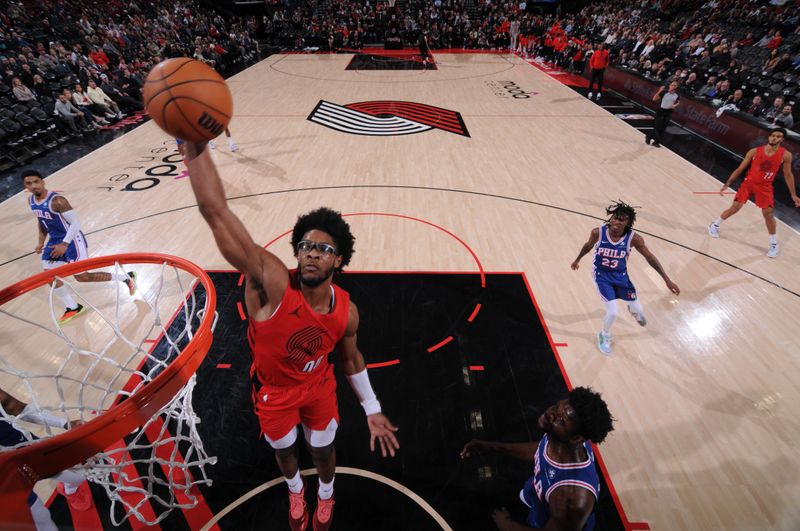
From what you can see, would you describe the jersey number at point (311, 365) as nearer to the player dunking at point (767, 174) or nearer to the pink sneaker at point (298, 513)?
the pink sneaker at point (298, 513)

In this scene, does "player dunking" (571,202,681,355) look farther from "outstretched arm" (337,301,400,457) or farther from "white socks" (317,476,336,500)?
"white socks" (317,476,336,500)

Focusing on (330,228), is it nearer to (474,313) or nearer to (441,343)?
Answer: (441,343)

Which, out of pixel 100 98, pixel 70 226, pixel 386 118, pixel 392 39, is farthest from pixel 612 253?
pixel 392 39

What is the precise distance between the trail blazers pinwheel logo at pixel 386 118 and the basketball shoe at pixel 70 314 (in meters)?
7.28

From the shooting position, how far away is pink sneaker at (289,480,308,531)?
2816 millimetres

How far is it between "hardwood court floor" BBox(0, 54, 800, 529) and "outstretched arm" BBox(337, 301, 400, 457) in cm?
198

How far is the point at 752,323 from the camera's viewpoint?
15.6 ft

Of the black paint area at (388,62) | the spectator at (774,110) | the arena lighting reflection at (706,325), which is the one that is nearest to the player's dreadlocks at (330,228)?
the arena lighting reflection at (706,325)

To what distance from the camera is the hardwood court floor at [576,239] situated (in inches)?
135

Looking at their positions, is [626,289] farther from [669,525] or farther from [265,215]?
[265,215]

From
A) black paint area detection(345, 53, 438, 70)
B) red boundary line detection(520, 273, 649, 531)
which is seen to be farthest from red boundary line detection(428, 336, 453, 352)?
black paint area detection(345, 53, 438, 70)

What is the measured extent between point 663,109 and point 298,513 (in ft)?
34.8

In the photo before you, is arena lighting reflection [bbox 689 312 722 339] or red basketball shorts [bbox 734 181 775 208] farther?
red basketball shorts [bbox 734 181 775 208]

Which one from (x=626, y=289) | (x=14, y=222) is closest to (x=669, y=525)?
(x=626, y=289)
